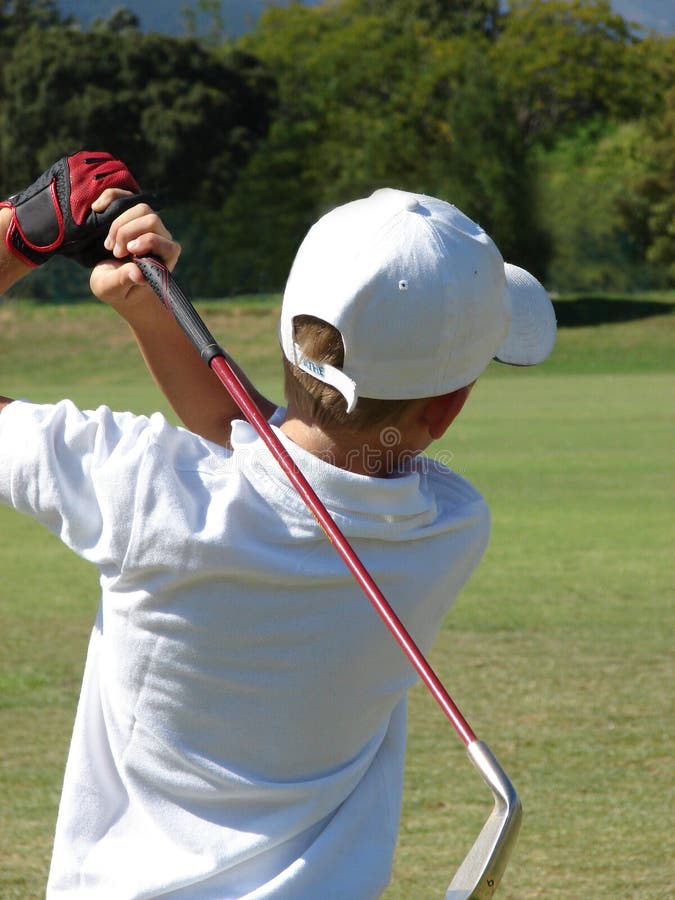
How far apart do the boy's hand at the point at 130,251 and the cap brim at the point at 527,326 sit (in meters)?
0.45

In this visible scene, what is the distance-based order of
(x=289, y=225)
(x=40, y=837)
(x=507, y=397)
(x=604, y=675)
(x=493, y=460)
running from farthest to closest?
(x=289, y=225), (x=507, y=397), (x=493, y=460), (x=604, y=675), (x=40, y=837)

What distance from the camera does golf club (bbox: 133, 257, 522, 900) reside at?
140 cm

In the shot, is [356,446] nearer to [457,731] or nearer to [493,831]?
[457,731]

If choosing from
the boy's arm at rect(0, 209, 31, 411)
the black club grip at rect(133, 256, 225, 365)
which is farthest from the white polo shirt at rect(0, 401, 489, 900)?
the boy's arm at rect(0, 209, 31, 411)

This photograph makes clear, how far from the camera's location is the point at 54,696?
5.77 metres

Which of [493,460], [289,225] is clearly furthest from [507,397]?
[289,225]

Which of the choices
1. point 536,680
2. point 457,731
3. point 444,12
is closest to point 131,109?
point 444,12

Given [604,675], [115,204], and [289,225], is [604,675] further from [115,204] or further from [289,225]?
[289,225]

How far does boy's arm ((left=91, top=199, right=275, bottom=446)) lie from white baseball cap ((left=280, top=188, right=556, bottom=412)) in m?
0.33

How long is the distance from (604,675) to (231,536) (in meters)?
4.87

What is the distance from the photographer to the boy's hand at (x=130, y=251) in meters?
1.84

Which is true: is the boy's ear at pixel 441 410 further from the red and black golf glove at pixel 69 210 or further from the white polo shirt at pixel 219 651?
the red and black golf glove at pixel 69 210

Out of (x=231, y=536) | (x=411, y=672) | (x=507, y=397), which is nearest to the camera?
A: (x=231, y=536)

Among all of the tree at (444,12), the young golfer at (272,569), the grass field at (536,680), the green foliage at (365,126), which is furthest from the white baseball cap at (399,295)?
the tree at (444,12)
